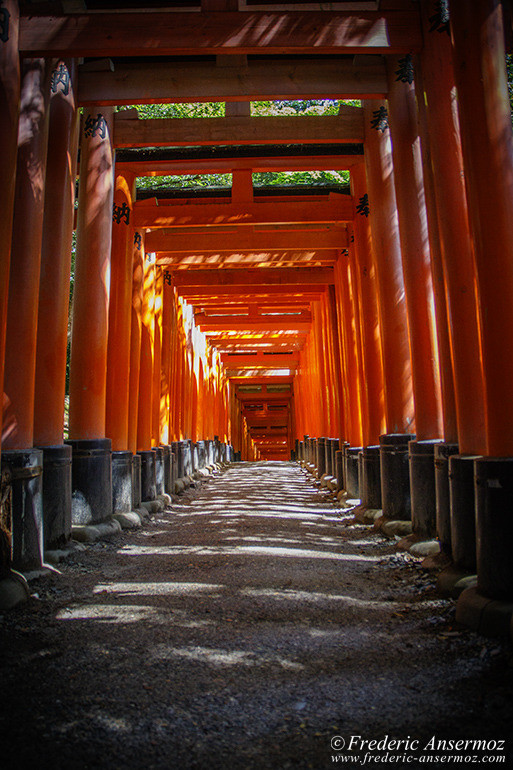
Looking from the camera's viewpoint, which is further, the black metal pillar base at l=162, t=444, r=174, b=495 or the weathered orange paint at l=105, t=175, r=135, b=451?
the black metal pillar base at l=162, t=444, r=174, b=495

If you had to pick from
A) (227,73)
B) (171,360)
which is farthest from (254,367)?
(227,73)

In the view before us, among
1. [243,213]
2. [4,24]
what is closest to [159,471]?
[243,213]

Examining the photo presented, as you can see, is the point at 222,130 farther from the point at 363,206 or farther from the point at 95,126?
the point at 363,206

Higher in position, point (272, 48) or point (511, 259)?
point (272, 48)

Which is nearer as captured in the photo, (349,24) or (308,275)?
(349,24)

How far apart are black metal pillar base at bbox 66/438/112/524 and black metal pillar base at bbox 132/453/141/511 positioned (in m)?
1.62

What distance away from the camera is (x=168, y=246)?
1020cm

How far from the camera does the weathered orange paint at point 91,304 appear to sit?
20.6 ft

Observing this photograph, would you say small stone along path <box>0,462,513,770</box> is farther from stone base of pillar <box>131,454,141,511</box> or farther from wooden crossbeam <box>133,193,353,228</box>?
wooden crossbeam <box>133,193,353,228</box>

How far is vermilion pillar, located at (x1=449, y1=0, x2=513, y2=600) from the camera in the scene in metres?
2.90

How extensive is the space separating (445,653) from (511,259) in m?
2.09

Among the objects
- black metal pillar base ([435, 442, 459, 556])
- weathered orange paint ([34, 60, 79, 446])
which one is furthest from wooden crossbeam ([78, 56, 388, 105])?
black metal pillar base ([435, 442, 459, 556])

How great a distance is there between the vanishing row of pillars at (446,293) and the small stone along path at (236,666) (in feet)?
2.08

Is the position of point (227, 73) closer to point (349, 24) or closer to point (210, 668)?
point (349, 24)
